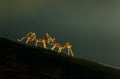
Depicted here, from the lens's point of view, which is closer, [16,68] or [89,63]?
[16,68]

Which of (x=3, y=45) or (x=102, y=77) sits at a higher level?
(x=3, y=45)

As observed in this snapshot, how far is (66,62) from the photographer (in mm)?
1050

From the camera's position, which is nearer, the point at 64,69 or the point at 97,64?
the point at 64,69

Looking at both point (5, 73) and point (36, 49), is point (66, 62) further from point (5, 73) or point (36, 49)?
point (5, 73)

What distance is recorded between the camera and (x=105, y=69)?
3.52 ft

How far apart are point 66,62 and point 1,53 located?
239 mm

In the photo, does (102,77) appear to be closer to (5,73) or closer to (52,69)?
(52,69)


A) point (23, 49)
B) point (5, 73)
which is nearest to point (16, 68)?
point (5, 73)

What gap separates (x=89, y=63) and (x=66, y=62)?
0.35 feet

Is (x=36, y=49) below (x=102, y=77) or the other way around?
the other way around

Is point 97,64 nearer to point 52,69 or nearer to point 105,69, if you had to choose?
point 105,69

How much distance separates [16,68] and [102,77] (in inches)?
11.9

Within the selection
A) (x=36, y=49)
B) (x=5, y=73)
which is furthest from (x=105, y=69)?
(x=5, y=73)

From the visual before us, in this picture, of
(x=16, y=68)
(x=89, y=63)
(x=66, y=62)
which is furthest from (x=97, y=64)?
(x=16, y=68)
